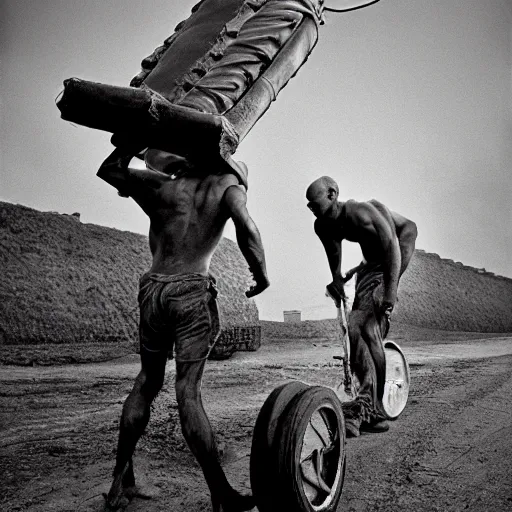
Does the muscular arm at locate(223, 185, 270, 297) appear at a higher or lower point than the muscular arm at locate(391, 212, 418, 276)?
lower

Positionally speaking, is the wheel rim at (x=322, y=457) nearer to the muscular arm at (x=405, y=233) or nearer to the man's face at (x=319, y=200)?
the man's face at (x=319, y=200)

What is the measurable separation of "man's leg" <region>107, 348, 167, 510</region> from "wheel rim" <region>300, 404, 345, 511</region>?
2.30 feet

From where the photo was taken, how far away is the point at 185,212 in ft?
7.37

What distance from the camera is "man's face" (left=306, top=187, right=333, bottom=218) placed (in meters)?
3.81

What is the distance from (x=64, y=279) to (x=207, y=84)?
677cm

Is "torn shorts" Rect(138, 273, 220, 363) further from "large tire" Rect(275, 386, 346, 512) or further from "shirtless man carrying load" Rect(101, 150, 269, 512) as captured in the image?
"large tire" Rect(275, 386, 346, 512)

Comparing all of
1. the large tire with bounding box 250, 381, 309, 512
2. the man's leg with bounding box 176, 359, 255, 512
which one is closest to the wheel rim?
the large tire with bounding box 250, 381, 309, 512

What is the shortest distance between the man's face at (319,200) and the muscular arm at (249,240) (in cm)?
174

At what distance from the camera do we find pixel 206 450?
6.43ft

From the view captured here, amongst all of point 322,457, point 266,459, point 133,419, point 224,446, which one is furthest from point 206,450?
point 224,446

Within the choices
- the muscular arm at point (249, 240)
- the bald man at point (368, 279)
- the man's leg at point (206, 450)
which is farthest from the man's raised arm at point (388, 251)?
the man's leg at point (206, 450)

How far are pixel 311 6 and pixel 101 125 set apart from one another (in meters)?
2.57

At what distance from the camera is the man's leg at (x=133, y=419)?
Answer: 6.97 feet

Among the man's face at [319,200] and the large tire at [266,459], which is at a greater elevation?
the man's face at [319,200]
